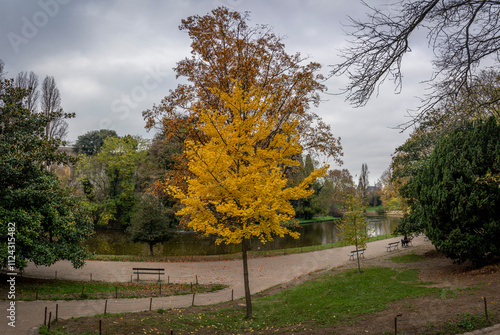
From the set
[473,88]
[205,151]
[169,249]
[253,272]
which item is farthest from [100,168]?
[473,88]

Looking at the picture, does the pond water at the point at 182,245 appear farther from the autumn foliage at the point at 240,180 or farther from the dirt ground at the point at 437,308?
the autumn foliage at the point at 240,180

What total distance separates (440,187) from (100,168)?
3959 cm

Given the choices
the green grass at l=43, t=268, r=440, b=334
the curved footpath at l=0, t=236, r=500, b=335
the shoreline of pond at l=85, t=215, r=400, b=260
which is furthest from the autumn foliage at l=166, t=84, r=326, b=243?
the shoreline of pond at l=85, t=215, r=400, b=260

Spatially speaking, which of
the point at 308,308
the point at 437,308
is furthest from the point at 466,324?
the point at 308,308

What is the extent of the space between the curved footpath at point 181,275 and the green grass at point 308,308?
1.80 metres

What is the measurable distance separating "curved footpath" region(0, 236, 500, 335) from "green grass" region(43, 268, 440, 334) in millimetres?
1802

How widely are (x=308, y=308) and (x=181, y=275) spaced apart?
31.0 ft

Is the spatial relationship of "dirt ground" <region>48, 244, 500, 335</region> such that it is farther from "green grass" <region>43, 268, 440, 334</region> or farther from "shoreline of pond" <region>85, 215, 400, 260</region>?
"shoreline of pond" <region>85, 215, 400, 260</region>

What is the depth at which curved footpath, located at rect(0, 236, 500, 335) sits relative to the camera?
32.1 ft

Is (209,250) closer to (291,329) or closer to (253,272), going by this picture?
→ (253,272)

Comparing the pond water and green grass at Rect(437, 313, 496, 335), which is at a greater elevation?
green grass at Rect(437, 313, 496, 335)

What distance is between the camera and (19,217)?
11555 mm

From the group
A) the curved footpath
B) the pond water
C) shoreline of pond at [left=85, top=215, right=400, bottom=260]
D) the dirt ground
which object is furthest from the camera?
the pond water

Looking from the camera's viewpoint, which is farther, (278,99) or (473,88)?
(278,99)
